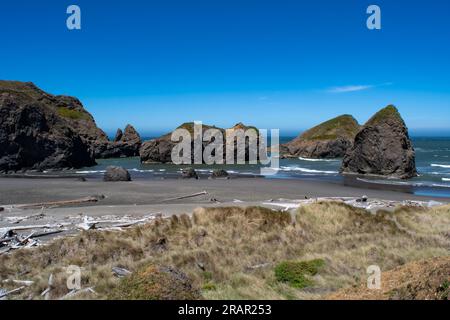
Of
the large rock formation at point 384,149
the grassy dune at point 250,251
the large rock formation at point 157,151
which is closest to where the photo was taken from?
the grassy dune at point 250,251

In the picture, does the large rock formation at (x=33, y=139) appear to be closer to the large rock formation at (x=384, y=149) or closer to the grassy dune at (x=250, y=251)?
the large rock formation at (x=384, y=149)

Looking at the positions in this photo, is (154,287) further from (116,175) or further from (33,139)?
(33,139)

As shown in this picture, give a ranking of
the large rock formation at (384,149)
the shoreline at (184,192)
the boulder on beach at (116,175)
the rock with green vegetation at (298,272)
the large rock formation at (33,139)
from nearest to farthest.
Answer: the rock with green vegetation at (298,272), the shoreline at (184,192), the boulder on beach at (116,175), the large rock formation at (384,149), the large rock formation at (33,139)

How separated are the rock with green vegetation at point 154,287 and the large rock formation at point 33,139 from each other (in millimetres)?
60380

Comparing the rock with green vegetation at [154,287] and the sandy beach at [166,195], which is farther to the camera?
the sandy beach at [166,195]

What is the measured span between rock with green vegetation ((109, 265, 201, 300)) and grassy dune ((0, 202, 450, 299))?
0.05 m

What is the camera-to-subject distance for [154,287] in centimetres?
810

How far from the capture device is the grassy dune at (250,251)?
458 inches

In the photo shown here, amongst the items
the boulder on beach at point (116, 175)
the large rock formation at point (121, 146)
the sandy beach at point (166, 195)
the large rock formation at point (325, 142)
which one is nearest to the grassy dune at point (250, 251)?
the sandy beach at point (166, 195)

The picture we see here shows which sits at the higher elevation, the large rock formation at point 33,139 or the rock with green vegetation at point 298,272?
the large rock formation at point 33,139

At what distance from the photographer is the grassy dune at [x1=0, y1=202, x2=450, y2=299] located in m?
11.6

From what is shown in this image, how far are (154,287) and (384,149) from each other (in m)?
52.4
